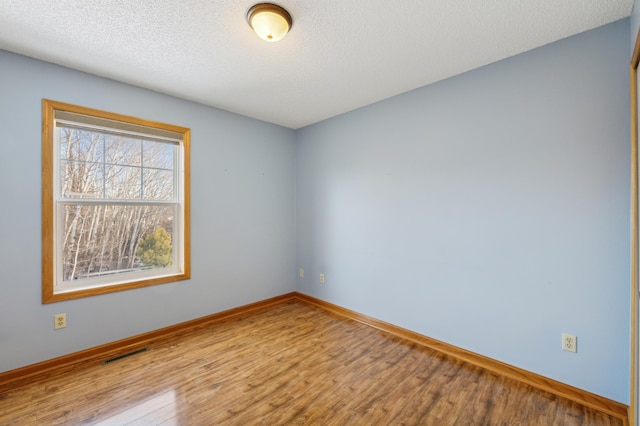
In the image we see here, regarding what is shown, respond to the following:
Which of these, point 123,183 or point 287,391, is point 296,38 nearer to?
point 123,183

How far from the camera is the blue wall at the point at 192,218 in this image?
209cm

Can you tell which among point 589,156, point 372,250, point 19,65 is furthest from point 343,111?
point 19,65

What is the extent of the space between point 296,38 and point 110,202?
2181 mm

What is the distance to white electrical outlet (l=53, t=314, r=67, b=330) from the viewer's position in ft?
7.33

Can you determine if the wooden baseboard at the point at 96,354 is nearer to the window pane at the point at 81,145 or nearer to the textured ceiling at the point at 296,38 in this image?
the window pane at the point at 81,145

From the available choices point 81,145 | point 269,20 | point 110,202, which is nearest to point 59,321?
point 110,202

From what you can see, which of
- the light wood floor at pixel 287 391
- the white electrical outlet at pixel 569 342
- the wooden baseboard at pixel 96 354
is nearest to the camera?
the light wood floor at pixel 287 391

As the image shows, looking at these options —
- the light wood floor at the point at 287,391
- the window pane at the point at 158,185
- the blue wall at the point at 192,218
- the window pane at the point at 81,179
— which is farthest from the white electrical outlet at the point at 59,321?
the window pane at the point at 158,185

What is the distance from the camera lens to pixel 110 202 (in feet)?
8.35

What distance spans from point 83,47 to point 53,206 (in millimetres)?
1257

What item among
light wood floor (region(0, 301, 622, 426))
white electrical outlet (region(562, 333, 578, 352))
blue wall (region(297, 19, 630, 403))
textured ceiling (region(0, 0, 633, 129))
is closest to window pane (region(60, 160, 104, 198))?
textured ceiling (region(0, 0, 633, 129))

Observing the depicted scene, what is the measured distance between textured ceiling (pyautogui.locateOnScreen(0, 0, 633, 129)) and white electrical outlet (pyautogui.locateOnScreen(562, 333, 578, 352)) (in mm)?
2071

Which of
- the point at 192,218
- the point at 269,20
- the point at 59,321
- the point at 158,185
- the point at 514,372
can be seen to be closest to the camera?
the point at 269,20

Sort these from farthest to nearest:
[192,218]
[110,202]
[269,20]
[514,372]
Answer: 1. [192,218]
2. [110,202]
3. [514,372]
4. [269,20]
